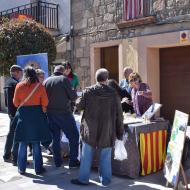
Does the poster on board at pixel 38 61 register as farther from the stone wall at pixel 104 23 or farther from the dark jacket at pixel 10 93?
the stone wall at pixel 104 23

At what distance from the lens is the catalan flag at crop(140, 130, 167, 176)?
5.54 meters

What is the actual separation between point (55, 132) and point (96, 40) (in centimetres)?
604

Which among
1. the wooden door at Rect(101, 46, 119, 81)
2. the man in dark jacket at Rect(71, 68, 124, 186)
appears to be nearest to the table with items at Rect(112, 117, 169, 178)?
the man in dark jacket at Rect(71, 68, 124, 186)

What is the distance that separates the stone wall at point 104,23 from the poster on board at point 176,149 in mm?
4761

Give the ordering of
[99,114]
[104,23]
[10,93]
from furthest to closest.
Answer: [104,23], [10,93], [99,114]

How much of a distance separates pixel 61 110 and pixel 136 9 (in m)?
5.38

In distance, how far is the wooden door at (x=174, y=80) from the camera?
1002 centimetres

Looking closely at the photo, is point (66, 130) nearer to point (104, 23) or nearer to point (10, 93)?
point (10, 93)

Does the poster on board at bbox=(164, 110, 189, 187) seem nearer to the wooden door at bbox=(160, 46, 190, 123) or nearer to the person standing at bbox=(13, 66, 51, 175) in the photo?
the person standing at bbox=(13, 66, 51, 175)

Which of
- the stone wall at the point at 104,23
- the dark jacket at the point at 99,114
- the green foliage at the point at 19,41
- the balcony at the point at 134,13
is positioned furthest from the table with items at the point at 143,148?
the balcony at the point at 134,13

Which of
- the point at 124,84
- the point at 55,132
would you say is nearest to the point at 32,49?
the point at 124,84

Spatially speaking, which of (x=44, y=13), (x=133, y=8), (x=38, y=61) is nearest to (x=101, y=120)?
(x=38, y=61)

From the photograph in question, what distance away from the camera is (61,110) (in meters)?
6.01

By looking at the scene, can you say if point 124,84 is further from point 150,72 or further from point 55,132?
point 150,72
